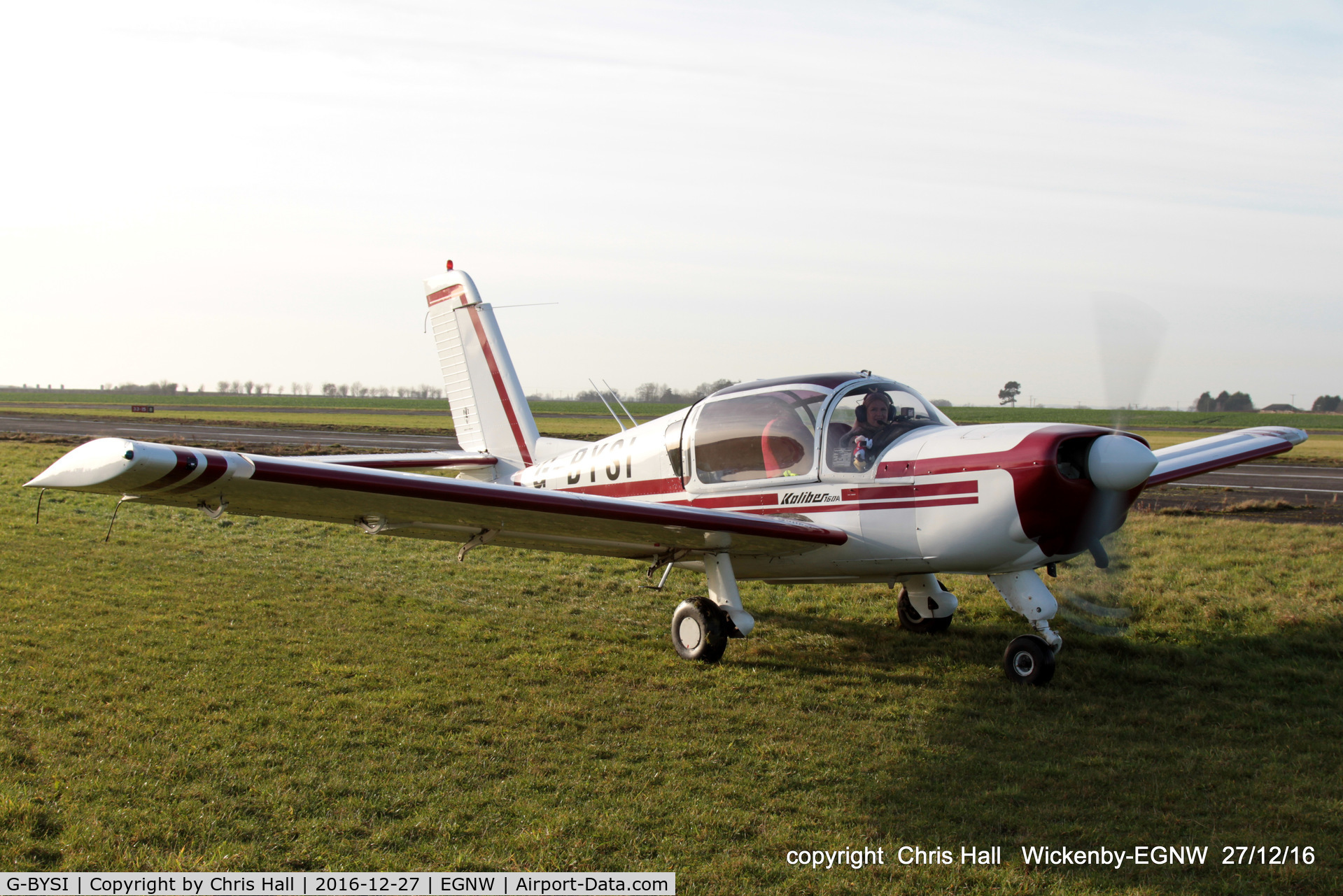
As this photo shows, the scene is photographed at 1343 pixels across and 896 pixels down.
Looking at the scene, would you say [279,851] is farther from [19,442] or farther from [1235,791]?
[19,442]

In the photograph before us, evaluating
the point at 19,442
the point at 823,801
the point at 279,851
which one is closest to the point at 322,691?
the point at 279,851

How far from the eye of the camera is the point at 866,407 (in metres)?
7.50

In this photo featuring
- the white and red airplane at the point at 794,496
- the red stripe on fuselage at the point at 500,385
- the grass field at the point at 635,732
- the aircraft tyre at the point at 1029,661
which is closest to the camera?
the grass field at the point at 635,732

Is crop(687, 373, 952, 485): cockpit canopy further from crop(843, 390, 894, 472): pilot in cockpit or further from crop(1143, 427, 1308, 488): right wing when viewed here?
crop(1143, 427, 1308, 488): right wing

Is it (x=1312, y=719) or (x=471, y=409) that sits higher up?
(x=471, y=409)

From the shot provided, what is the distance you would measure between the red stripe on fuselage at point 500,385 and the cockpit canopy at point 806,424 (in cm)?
374

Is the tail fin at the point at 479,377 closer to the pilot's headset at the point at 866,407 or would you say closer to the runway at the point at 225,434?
the pilot's headset at the point at 866,407

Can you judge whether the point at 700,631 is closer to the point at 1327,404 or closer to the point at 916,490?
the point at 916,490

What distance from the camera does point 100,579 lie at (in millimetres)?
9570

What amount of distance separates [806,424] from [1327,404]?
13062 cm

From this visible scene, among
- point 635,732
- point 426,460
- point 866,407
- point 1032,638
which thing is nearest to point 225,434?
point 426,460

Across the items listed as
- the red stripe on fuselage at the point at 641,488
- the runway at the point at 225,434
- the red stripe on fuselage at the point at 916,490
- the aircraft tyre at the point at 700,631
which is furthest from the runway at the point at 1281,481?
the runway at the point at 225,434

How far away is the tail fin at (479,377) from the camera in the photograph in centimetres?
1140

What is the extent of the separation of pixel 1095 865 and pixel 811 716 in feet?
7.70
